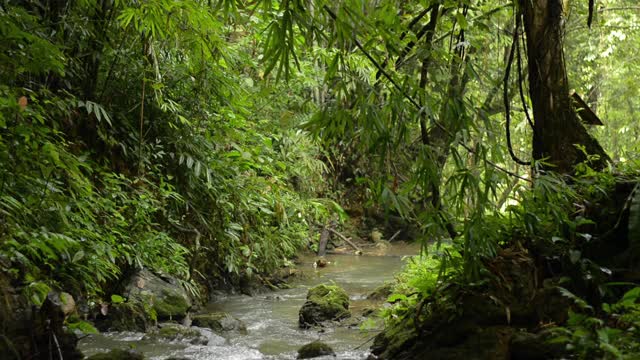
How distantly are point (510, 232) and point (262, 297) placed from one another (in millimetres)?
4675

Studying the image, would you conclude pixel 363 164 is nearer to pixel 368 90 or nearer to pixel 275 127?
A: pixel 275 127

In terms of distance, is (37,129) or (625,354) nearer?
(625,354)

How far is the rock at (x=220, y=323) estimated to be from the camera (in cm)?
538

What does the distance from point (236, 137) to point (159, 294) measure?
1.70 meters

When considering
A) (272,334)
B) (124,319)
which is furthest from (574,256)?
(124,319)

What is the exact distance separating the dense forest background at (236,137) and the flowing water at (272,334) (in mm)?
408

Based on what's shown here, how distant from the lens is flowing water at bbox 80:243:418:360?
441 cm

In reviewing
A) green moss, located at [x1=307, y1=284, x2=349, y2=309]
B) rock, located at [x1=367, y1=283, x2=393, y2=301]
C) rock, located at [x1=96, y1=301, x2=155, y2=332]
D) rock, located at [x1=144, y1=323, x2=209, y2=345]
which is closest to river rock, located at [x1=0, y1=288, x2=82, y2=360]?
rock, located at [x1=144, y1=323, x2=209, y2=345]

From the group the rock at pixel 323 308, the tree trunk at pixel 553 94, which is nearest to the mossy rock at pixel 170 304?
the rock at pixel 323 308

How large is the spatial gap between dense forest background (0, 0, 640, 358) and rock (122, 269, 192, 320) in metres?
0.21

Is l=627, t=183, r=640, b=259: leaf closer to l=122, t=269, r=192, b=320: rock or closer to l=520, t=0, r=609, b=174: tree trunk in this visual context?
l=520, t=0, r=609, b=174: tree trunk

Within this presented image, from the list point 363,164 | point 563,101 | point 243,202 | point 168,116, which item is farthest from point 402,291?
point 363,164

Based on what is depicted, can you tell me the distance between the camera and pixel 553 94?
3572mm

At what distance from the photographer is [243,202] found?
559cm
